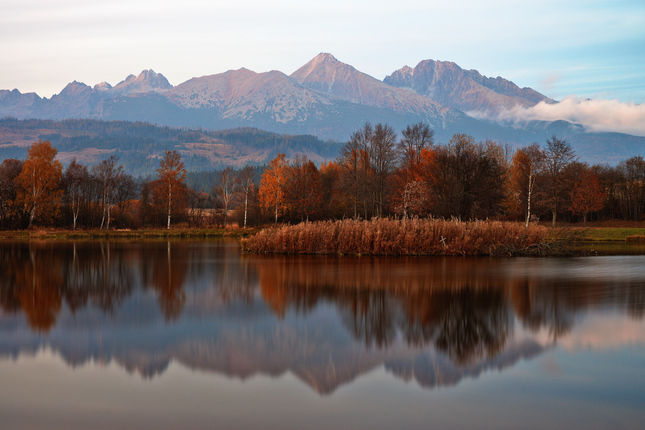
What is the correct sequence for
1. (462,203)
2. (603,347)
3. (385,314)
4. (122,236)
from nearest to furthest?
(603,347) < (385,314) < (462,203) < (122,236)

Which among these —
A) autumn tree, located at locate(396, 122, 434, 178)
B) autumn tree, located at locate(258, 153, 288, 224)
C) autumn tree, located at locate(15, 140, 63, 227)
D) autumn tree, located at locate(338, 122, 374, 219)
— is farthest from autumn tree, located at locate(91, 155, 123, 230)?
autumn tree, located at locate(396, 122, 434, 178)

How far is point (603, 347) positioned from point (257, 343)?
21.7 ft

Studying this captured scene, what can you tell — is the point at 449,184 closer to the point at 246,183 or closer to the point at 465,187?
the point at 465,187

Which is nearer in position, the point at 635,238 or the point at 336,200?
the point at 635,238

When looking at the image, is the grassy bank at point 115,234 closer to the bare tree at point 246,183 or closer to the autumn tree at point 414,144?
the bare tree at point 246,183

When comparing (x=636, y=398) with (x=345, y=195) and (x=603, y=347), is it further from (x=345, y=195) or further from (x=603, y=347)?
(x=345, y=195)

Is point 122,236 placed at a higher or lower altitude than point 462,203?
lower

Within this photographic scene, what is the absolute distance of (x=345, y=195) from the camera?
244 ft

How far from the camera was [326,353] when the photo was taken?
9992mm

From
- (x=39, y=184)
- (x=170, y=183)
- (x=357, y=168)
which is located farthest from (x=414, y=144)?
(x=39, y=184)

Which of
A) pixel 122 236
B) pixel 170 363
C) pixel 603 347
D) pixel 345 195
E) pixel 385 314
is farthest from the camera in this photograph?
pixel 345 195

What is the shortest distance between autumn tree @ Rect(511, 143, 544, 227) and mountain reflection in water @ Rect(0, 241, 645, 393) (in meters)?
41.4

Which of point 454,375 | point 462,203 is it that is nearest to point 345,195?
point 462,203

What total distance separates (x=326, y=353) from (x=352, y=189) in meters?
57.5
